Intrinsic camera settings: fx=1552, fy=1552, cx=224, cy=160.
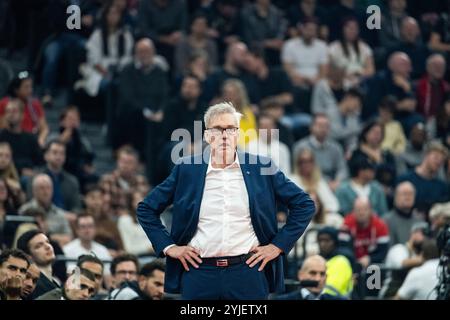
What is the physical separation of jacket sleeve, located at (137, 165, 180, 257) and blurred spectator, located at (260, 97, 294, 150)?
7503 mm

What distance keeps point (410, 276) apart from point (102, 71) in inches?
225

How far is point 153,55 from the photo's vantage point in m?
17.6

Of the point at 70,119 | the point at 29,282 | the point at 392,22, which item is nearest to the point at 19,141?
the point at 70,119

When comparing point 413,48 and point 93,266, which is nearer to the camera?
point 93,266

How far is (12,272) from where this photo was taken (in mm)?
10305

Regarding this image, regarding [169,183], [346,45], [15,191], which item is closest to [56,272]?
[15,191]

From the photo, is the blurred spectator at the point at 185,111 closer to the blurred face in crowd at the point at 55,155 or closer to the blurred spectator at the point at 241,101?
the blurred spectator at the point at 241,101

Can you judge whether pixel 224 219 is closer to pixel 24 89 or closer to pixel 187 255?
pixel 187 255

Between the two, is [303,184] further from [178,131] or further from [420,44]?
[420,44]

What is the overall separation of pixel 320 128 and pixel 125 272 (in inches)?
205

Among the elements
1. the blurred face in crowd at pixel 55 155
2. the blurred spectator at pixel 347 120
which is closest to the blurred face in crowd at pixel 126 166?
the blurred face in crowd at pixel 55 155

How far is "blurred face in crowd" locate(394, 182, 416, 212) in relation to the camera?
16.0m

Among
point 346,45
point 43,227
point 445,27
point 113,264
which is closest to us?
point 113,264

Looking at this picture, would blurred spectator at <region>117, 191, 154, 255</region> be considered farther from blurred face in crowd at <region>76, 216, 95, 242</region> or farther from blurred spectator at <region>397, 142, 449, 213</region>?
blurred spectator at <region>397, 142, 449, 213</region>
